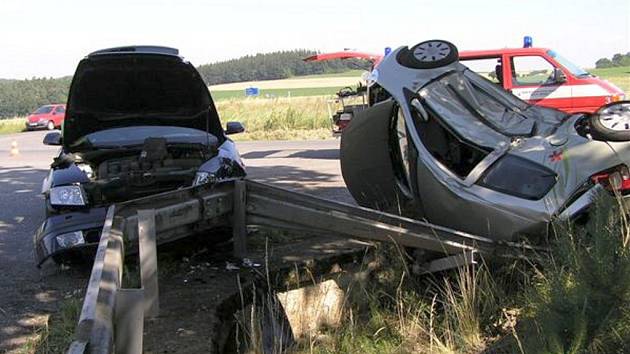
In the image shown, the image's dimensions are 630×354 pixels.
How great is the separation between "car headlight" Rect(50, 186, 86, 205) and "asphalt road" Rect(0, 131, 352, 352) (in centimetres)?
68

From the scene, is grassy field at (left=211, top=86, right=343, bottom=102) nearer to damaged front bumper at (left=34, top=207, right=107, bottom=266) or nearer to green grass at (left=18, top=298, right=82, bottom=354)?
damaged front bumper at (left=34, top=207, right=107, bottom=266)

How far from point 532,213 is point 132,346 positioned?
2.94m

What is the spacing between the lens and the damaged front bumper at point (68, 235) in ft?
16.4

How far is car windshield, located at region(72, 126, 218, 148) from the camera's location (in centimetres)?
638

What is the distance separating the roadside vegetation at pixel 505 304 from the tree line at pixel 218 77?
7063 cm

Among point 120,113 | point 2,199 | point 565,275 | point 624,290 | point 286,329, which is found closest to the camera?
point 624,290

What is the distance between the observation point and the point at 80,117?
6684 millimetres

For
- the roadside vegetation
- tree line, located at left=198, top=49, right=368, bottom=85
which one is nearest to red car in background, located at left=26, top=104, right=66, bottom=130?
the roadside vegetation

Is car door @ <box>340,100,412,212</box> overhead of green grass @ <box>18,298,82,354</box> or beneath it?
overhead

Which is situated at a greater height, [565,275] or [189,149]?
[189,149]

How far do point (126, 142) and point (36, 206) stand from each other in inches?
152

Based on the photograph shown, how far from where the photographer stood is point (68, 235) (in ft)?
16.5

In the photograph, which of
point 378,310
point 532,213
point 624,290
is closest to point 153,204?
point 378,310

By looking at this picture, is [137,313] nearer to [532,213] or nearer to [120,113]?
[532,213]
